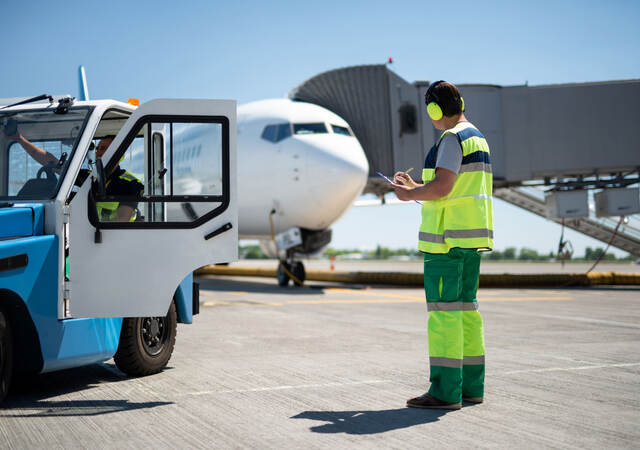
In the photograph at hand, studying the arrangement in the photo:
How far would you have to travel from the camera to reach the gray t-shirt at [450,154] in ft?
13.0

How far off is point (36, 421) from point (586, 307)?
9900 mm

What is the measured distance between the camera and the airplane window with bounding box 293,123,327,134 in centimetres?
1525

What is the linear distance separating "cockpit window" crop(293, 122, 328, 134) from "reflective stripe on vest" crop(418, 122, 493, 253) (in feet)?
36.9

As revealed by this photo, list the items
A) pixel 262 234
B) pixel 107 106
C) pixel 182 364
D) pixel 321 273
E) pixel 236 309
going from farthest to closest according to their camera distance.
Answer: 1. pixel 321 273
2. pixel 262 234
3. pixel 236 309
4. pixel 182 364
5. pixel 107 106

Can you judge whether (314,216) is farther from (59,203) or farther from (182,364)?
(59,203)

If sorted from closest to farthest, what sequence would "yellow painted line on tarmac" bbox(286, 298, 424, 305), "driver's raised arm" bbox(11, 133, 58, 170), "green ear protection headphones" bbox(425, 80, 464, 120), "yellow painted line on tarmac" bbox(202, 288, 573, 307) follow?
"green ear protection headphones" bbox(425, 80, 464, 120), "driver's raised arm" bbox(11, 133, 58, 170), "yellow painted line on tarmac" bbox(202, 288, 573, 307), "yellow painted line on tarmac" bbox(286, 298, 424, 305)

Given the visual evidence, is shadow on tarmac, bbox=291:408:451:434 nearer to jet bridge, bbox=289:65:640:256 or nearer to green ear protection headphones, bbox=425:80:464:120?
green ear protection headphones, bbox=425:80:464:120

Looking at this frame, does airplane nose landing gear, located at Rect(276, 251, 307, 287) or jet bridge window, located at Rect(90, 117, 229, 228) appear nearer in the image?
jet bridge window, located at Rect(90, 117, 229, 228)

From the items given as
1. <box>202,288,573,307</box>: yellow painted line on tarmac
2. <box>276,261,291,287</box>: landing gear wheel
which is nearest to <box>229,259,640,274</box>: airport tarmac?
<box>276,261,291,287</box>: landing gear wheel

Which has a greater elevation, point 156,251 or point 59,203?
point 59,203

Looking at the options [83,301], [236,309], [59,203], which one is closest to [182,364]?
[83,301]

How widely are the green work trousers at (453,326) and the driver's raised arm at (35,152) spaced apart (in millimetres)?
2655

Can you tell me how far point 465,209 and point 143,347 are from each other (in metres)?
2.67

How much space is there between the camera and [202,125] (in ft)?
13.8
